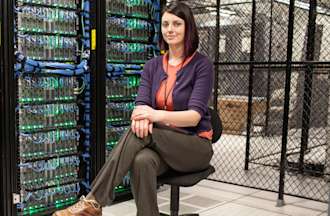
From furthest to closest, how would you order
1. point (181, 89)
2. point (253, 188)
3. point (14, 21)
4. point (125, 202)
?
point (253, 188) < point (125, 202) < point (14, 21) < point (181, 89)

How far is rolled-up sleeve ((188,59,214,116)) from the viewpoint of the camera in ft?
7.19

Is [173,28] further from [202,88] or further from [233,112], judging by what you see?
[233,112]

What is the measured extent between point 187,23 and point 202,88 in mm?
401

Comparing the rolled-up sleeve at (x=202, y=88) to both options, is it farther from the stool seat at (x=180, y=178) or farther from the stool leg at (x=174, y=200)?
the stool leg at (x=174, y=200)

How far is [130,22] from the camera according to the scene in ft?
11.7

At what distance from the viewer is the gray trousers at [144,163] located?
1.97 meters

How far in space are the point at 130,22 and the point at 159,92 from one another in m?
1.41

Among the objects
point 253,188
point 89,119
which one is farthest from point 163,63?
point 253,188

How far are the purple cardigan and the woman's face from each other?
0.52ft

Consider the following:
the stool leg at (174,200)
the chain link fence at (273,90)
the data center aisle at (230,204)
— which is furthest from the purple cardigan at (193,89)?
the chain link fence at (273,90)

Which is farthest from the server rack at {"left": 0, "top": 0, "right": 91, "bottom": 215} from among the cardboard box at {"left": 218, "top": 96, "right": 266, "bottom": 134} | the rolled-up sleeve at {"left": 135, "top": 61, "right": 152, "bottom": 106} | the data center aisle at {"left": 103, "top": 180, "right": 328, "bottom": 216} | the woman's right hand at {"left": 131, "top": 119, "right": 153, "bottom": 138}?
the cardboard box at {"left": 218, "top": 96, "right": 266, "bottom": 134}

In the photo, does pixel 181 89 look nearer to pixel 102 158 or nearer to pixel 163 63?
pixel 163 63

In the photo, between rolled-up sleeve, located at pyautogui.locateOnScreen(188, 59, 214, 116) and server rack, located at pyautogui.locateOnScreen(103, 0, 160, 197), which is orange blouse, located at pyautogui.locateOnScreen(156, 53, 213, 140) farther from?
server rack, located at pyautogui.locateOnScreen(103, 0, 160, 197)

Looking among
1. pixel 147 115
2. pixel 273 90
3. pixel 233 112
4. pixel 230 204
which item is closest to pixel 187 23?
pixel 147 115
